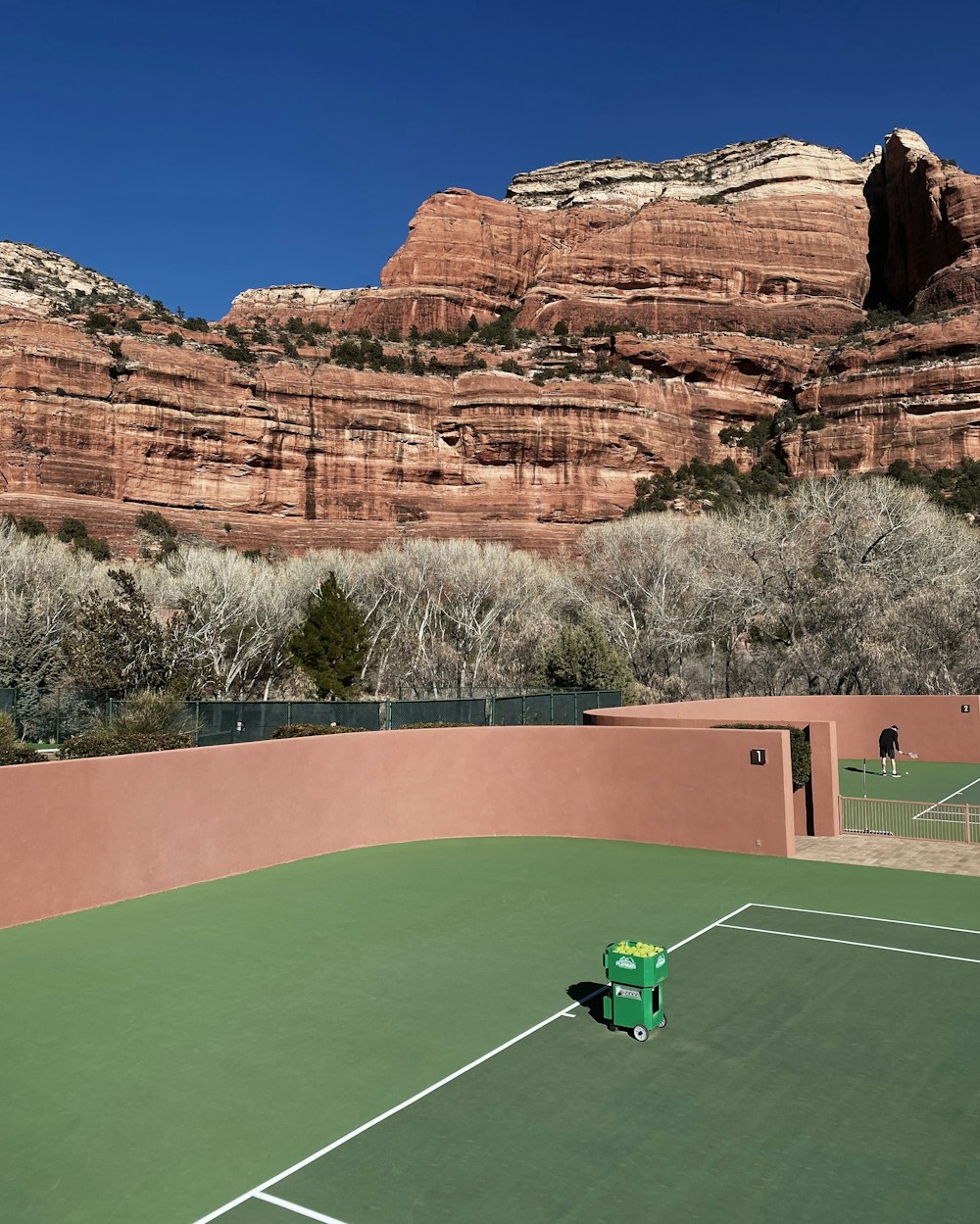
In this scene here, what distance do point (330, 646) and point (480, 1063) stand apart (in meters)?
33.5

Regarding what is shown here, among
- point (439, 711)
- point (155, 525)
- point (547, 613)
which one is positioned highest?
point (155, 525)

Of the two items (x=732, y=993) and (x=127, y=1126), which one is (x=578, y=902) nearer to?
(x=732, y=993)

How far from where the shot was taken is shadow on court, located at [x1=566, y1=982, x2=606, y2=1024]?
8.15 metres

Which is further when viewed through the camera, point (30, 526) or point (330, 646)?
point (30, 526)

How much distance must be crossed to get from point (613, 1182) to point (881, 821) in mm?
13892

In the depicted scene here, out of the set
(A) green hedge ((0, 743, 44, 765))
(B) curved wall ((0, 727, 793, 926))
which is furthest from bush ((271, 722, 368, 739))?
(A) green hedge ((0, 743, 44, 765))

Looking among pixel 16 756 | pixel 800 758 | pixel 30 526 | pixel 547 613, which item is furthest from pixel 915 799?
pixel 30 526

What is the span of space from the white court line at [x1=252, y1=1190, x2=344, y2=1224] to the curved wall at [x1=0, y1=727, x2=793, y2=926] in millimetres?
7145

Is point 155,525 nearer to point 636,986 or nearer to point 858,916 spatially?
point 858,916

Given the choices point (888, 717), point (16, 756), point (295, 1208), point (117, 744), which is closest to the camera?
point (295, 1208)

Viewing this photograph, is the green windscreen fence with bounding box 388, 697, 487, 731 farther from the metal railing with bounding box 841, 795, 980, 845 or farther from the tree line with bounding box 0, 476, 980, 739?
the tree line with bounding box 0, 476, 980, 739

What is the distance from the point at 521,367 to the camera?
78.6 m

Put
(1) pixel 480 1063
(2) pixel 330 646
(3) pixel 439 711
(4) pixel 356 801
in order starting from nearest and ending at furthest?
(1) pixel 480 1063, (4) pixel 356 801, (3) pixel 439 711, (2) pixel 330 646

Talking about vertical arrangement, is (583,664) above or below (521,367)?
below
